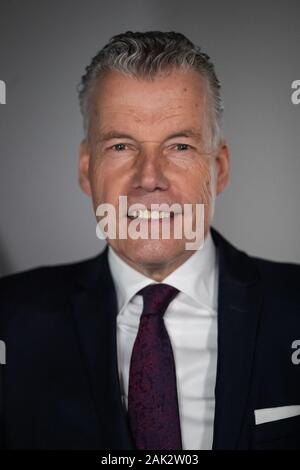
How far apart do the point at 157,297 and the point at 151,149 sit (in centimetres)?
25

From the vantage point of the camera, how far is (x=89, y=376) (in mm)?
893

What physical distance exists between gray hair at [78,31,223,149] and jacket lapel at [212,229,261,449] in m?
0.24

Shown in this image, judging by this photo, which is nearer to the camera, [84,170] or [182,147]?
[182,147]

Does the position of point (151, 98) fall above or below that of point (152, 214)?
above

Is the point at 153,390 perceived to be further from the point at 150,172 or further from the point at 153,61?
the point at 153,61

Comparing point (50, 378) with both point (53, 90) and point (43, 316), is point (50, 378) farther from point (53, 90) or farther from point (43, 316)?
point (53, 90)

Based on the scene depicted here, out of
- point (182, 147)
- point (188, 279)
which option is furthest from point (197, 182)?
point (188, 279)

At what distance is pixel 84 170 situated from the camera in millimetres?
1004

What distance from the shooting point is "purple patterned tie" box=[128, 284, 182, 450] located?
857mm

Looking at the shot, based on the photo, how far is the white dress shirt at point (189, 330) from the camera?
887 millimetres
